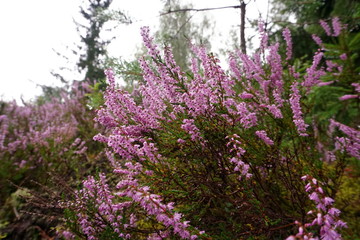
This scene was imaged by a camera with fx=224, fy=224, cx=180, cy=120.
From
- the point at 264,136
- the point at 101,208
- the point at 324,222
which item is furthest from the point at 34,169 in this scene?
the point at 324,222

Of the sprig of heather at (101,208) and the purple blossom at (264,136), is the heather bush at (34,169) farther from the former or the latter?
the purple blossom at (264,136)

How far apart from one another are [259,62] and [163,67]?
1.40 meters

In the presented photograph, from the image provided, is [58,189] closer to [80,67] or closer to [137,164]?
[137,164]

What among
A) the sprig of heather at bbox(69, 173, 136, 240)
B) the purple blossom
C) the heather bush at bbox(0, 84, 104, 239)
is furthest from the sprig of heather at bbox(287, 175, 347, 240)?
the heather bush at bbox(0, 84, 104, 239)

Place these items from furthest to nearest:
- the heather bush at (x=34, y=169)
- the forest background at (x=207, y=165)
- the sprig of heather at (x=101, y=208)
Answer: the heather bush at (x=34, y=169), the sprig of heather at (x=101, y=208), the forest background at (x=207, y=165)

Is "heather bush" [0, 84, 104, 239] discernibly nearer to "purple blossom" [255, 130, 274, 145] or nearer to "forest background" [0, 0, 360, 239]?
"forest background" [0, 0, 360, 239]

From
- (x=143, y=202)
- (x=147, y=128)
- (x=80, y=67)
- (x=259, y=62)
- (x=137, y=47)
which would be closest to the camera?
(x=143, y=202)

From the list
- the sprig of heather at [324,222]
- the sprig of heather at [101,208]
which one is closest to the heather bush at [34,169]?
the sprig of heather at [101,208]

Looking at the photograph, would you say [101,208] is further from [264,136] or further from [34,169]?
[34,169]

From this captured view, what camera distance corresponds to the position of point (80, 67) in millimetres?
17969

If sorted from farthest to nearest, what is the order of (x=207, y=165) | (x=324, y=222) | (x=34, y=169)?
(x=34, y=169)
(x=207, y=165)
(x=324, y=222)

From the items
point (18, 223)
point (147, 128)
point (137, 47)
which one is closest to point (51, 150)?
point (18, 223)

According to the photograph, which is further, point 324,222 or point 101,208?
point 101,208

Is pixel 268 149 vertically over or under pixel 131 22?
under
